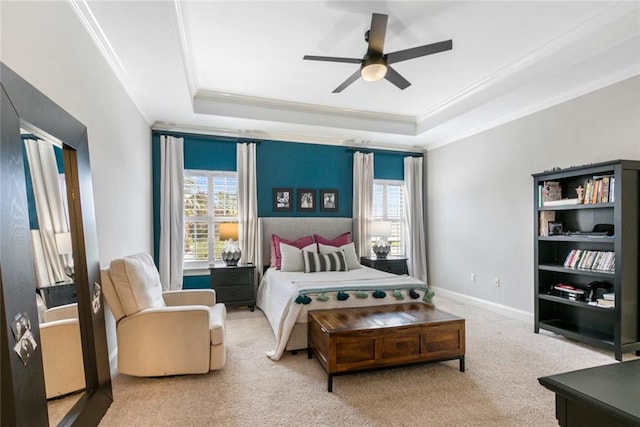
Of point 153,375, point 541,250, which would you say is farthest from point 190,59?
point 541,250

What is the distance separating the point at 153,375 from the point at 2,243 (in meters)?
1.77

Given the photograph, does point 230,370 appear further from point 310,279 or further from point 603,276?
point 603,276

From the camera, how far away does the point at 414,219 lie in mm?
5828

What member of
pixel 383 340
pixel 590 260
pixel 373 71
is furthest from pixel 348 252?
pixel 590 260

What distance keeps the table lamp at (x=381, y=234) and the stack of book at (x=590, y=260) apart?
7.87ft

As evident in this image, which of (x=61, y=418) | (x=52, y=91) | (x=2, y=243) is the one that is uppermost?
(x=52, y=91)

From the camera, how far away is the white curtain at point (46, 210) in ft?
5.05

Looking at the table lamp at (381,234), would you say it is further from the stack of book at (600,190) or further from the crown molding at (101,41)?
the crown molding at (101,41)

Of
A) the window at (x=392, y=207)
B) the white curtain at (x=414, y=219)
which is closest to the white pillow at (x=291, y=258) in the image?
the window at (x=392, y=207)

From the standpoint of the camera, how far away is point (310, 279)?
3.74 metres

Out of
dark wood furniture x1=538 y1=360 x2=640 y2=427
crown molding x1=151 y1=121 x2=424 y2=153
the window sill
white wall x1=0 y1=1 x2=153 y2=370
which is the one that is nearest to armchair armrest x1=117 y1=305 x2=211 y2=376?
white wall x1=0 y1=1 x2=153 y2=370

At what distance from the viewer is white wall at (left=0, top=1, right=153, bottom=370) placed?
63.2 inches

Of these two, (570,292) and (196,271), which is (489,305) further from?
(196,271)

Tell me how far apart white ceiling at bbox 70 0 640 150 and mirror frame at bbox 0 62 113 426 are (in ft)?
3.56
